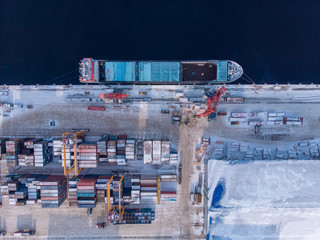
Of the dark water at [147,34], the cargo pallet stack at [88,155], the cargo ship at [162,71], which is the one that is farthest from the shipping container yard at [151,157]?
the dark water at [147,34]

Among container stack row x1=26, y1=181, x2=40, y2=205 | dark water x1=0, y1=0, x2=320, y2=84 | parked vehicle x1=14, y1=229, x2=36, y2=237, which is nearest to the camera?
container stack row x1=26, y1=181, x2=40, y2=205

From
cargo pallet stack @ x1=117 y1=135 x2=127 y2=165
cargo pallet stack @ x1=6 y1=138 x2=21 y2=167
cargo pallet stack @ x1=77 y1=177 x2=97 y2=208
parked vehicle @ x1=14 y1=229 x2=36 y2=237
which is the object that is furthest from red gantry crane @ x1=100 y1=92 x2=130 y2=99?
parked vehicle @ x1=14 y1=229 x2=36 y2=237

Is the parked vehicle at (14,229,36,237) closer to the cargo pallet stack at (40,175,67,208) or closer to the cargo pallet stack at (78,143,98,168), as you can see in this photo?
the cargo pallet stack at (40,175,67,208)

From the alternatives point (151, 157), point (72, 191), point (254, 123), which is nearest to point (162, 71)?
point (151, 157)

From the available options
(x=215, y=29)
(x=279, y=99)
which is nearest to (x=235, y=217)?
(x=279, y=99)

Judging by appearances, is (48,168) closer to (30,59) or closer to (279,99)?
(30,59)

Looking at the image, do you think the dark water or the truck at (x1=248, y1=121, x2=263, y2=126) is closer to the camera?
the truck at (x1=248, y1=121, x2=263, y2=126)
